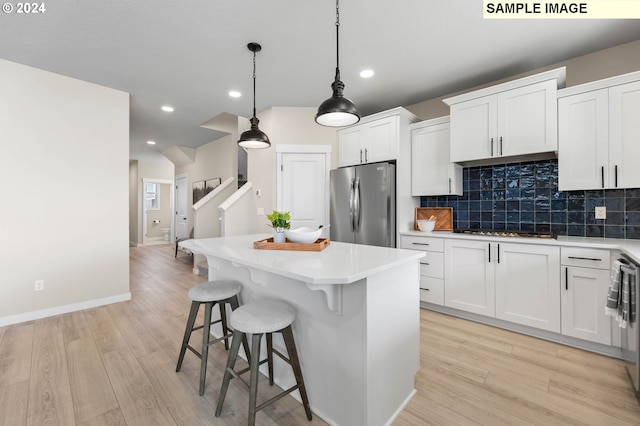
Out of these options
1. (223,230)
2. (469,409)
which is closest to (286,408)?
(469,409)

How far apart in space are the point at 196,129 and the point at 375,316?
5257 millimetres

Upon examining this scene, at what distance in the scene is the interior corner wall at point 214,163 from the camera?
18.9 ft

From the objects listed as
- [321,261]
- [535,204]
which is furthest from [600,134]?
[321,261]

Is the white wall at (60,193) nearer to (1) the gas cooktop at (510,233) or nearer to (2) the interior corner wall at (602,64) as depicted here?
(1) the gas cooktop at (510,233)

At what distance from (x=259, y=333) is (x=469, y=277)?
2.31 meters

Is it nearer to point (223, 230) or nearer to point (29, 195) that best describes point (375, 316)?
point (223, 230)

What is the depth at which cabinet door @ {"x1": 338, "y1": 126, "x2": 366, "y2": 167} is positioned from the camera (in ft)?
12.3

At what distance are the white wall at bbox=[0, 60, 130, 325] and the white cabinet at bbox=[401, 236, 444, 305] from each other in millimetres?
3700

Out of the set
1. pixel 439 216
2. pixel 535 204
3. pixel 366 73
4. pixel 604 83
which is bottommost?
pixel 439 216

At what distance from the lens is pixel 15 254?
2.83 metres

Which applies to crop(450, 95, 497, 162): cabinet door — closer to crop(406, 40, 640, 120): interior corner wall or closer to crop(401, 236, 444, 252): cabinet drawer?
crop(406, 40, 640, 120): interior corner wall

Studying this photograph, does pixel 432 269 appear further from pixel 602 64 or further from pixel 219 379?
pixel 602 64

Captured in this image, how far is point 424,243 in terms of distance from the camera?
3.13 m

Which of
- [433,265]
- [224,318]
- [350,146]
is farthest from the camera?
[350,146]
